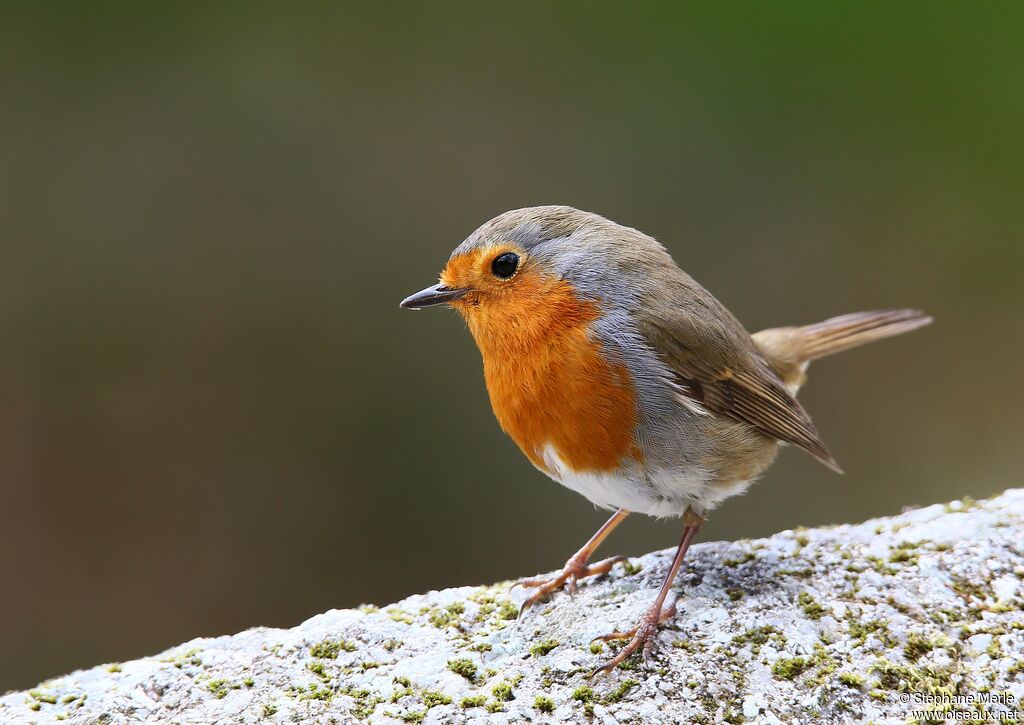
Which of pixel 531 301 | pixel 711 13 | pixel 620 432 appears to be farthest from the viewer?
pixel 711 13

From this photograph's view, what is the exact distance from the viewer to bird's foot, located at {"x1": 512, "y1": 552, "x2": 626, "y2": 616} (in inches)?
133

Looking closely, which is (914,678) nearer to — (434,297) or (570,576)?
(570,576)

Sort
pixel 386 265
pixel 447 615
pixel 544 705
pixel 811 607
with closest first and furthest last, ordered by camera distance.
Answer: pixel 544 705, pixel 811 607, pixel 447 615, pixel 386 265

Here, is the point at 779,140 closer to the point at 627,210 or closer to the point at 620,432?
the point at 627,210

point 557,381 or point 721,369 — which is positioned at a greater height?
point 557,381

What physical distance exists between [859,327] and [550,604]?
2.35 m

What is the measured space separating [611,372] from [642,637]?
35.0 inches

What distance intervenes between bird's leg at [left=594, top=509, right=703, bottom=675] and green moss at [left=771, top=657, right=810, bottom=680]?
0.36m

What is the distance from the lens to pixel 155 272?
671 centimetres

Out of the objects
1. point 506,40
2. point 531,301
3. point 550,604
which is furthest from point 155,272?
point 550,604

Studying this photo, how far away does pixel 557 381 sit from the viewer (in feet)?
11.0

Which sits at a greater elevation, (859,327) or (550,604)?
(859,327)

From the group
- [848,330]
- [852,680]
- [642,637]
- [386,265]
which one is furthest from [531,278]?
[386,265]

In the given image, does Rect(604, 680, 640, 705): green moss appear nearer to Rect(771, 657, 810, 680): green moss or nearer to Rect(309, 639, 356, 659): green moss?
Rect(771, 657, 810, 680): green moss
